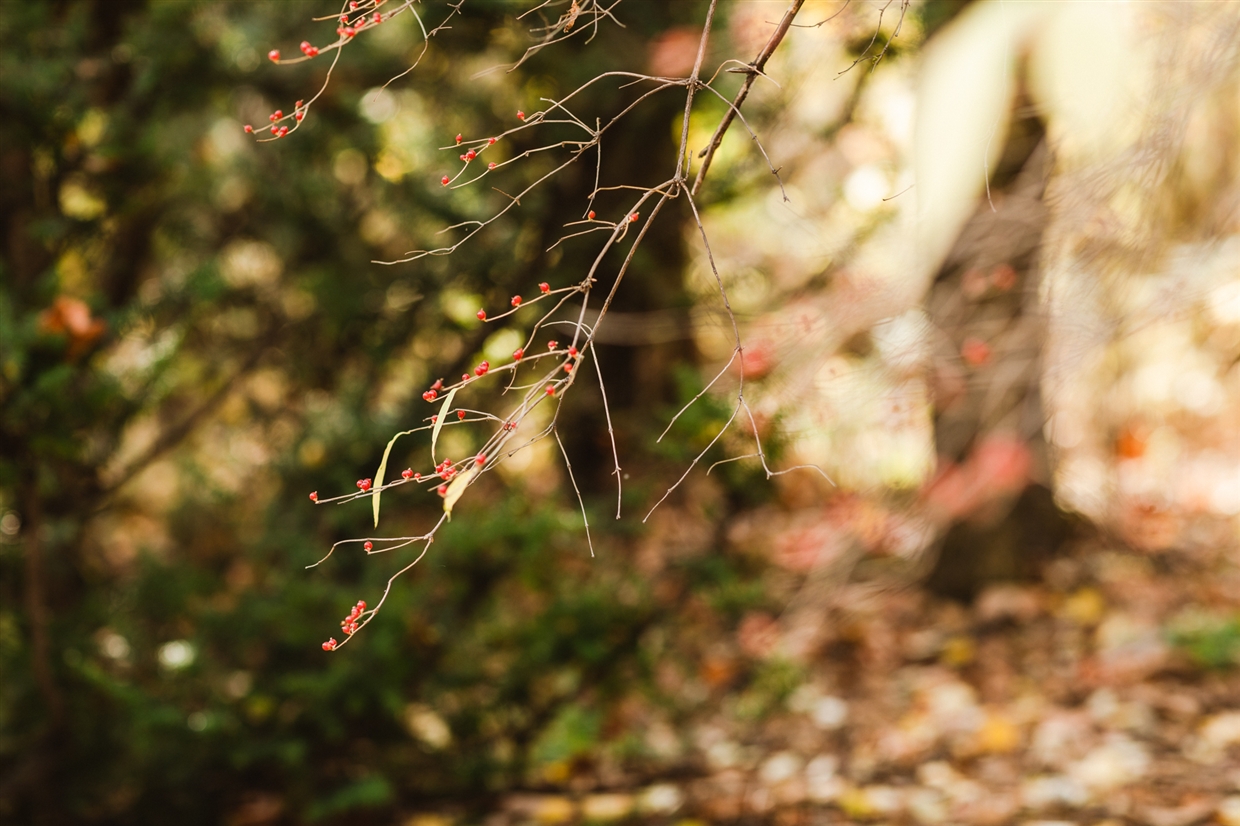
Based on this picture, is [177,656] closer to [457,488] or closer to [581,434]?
[581,434]

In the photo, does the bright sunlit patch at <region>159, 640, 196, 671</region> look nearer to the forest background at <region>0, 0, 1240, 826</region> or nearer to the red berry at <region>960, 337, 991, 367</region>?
the forest background at <region>0, 0, 1240, 826</region>

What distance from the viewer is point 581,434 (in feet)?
12.1

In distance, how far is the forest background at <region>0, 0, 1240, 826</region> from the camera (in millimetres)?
2350

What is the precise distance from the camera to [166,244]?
4.25 meters

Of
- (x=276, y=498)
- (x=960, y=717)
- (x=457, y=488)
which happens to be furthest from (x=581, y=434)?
(x=457, y=488)

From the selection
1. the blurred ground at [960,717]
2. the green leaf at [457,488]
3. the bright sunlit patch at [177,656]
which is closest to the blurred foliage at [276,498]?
the bright sunlit patch at [177,656]

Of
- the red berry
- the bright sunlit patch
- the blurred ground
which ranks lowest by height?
the blurred ground

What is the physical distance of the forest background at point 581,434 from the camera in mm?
2350

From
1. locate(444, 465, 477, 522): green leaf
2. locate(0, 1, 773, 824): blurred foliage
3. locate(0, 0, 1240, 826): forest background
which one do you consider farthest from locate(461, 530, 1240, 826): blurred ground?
locate(444, 465, 477, 522): green leaf

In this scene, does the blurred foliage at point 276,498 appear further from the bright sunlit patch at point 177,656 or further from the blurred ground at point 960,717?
the blurred ground at point 960,717

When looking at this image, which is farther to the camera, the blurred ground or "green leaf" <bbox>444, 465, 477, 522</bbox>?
the blurred ground

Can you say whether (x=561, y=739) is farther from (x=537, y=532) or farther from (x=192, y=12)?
(x=192, y=12)

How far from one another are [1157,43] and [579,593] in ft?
6.99

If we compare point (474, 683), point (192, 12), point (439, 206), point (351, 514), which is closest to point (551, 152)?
point (439, 206)
